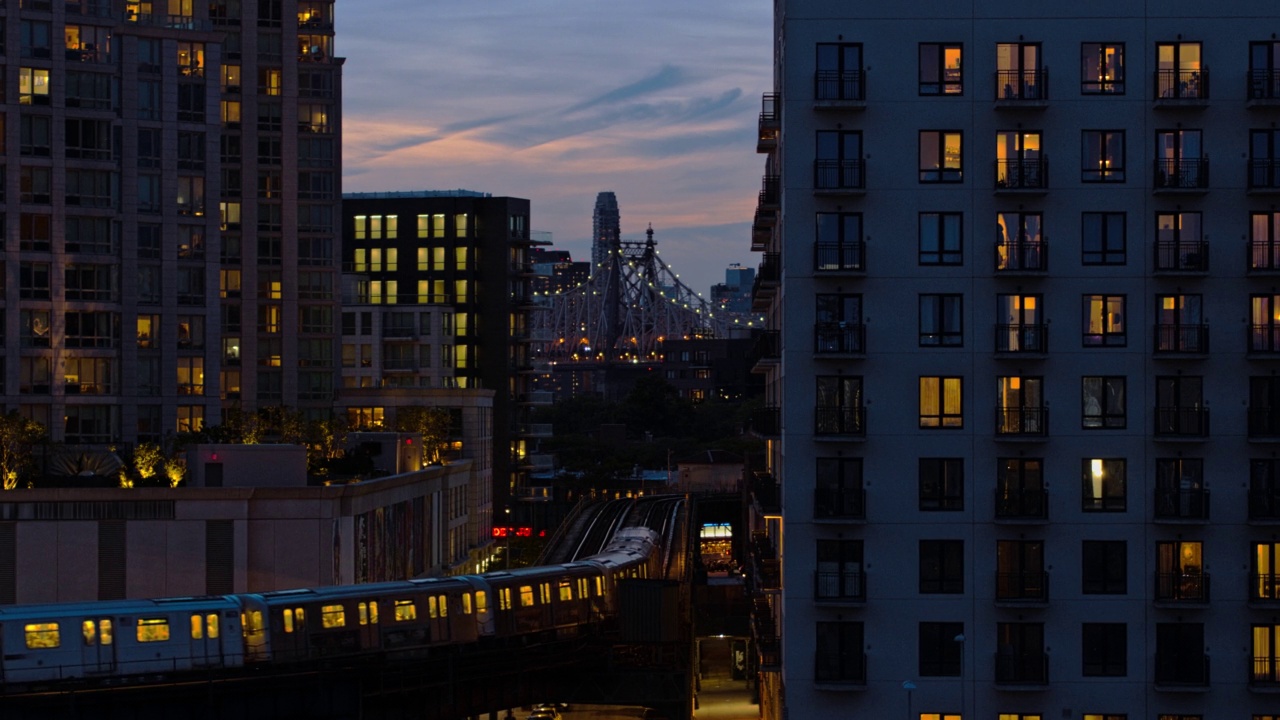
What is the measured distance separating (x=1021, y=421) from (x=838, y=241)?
319 inches

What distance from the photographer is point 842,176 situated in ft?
188

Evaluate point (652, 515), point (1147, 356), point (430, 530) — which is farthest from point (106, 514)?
point (652, 515)

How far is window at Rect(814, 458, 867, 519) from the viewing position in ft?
187

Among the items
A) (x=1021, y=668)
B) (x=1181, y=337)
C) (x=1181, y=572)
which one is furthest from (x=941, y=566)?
(x=1181, y=337)

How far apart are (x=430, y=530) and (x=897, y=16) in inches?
2381

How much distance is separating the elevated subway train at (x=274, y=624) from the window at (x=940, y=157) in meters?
23.5

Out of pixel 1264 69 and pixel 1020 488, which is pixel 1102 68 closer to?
pixel 1264 69

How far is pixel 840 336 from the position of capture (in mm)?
57312

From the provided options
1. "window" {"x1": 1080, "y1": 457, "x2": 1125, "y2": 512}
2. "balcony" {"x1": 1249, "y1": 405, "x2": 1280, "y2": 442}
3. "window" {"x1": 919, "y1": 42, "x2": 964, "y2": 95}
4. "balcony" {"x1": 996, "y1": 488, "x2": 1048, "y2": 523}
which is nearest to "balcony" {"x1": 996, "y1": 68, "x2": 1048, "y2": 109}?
"window" {"x1": 919, "y1": 42, "x2": 964, "y2": 95}

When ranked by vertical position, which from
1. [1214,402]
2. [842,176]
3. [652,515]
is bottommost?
[652,515]

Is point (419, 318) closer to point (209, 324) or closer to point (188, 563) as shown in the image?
point (209, 324)

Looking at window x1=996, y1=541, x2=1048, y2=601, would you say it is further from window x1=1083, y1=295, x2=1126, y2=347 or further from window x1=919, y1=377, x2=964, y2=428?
window x1=1083, y1=295, x2=1126, y2=347

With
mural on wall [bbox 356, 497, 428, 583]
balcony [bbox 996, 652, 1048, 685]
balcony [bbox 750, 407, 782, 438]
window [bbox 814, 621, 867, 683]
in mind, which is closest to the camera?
balcony [bbox 996, 652, 1048, 685]

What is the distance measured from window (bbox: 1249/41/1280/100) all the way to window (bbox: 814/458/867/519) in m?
17.1
